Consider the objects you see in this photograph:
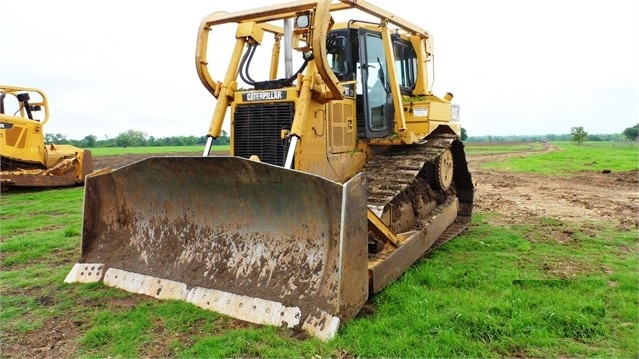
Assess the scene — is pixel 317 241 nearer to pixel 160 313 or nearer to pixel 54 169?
pixel 160 313

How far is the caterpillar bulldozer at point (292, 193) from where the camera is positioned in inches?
160

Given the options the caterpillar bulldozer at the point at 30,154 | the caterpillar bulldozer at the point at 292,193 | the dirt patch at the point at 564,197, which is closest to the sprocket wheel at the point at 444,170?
the caterpillar bulldozer at the point at 292,193

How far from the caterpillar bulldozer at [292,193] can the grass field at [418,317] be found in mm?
213

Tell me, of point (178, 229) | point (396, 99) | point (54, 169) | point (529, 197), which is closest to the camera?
point (178, 229)

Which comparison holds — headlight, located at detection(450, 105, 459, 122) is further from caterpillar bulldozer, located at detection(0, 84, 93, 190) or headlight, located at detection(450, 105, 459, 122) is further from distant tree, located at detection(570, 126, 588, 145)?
distant tree, located at detection(570, 126, 588, 145)

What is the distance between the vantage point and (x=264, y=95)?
552 centimetres

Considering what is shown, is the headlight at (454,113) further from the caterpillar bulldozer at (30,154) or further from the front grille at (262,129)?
the caterpillar bulldozer at (30,154)

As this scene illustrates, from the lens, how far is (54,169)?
547 inches

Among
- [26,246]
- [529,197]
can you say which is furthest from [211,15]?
[529,197]

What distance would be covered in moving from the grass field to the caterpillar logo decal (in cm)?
227

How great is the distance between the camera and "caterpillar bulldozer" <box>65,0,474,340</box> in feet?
13.4

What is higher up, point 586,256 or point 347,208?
point 347,208

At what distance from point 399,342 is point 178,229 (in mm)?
2471

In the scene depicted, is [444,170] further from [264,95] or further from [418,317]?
[418,317]
